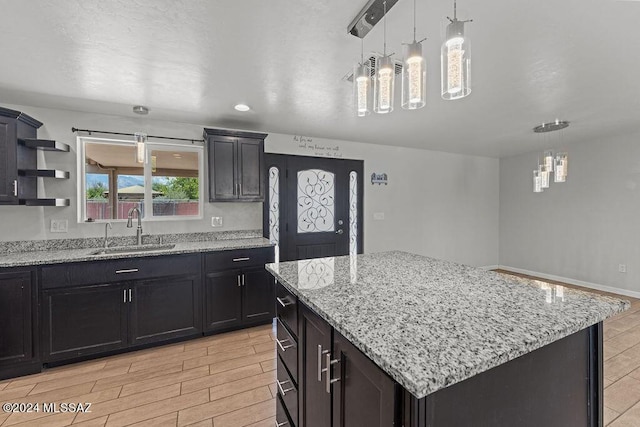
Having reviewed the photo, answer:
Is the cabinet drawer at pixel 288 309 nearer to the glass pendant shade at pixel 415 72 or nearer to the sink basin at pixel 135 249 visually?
the glass pendant shade at pixel 415 72

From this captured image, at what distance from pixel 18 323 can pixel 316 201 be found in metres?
3.32

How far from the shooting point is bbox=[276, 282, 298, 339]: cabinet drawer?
1.47 metres

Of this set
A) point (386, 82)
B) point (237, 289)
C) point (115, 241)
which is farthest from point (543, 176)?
point (115, 241)

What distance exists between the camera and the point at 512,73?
2225mm

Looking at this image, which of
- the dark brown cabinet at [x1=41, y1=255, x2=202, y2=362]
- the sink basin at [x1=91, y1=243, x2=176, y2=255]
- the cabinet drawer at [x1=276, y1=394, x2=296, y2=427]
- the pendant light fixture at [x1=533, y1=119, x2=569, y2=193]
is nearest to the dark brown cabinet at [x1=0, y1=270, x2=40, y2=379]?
the dark brown cabinet at [x1=41, y1=255, x2=202, y2=362]

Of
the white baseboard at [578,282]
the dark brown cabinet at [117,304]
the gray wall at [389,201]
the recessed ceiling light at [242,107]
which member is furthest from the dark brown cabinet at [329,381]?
the white baseboard at [578,282]

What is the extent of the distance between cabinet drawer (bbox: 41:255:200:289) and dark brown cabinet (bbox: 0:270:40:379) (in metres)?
0.13

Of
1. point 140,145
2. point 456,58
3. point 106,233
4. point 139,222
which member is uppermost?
point 140,145

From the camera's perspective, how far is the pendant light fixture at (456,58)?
999mm

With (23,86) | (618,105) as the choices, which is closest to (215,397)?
(23,86)

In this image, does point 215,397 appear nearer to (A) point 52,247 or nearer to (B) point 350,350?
(B) point 350,350

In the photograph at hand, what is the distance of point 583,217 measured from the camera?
15.4 feet

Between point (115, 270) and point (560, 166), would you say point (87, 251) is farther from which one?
point (560, 166)

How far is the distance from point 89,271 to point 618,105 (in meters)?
5.47
